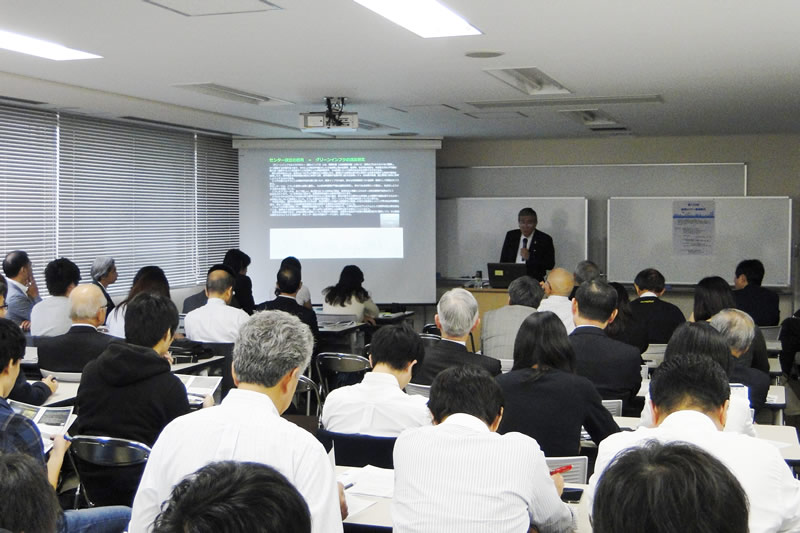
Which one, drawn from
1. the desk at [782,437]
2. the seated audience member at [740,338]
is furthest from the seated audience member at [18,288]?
the seated audience member at [740,338]

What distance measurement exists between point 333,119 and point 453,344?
338 centimetres

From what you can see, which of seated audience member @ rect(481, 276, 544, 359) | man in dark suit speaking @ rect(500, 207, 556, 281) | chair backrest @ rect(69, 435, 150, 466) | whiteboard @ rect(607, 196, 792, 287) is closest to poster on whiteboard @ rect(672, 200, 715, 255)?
whiteboard @ rect(607, 196, 792, 287)

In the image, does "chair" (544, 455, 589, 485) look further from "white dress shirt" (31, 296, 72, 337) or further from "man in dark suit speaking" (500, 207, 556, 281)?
"man in dark suit speaking" (500, 207, 556, 281)

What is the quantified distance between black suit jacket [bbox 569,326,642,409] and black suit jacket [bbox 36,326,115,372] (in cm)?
270

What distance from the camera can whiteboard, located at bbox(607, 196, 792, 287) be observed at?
1008cm

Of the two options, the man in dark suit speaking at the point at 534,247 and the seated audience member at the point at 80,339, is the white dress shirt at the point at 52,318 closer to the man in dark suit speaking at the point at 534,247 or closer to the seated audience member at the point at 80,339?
the seated audience member at the point at 80,339

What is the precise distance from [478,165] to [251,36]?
22.3 feet

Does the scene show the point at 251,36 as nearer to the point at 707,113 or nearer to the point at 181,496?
the point at 181,496

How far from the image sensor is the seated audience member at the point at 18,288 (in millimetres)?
7172

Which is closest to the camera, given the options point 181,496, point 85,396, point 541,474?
point 181,496

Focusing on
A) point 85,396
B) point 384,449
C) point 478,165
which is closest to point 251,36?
point 85,396

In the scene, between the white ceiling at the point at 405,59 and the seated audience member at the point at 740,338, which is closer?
the white ceiling at the point at 405,59

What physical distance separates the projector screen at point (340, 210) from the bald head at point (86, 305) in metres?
5.37

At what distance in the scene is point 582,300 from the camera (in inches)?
189
